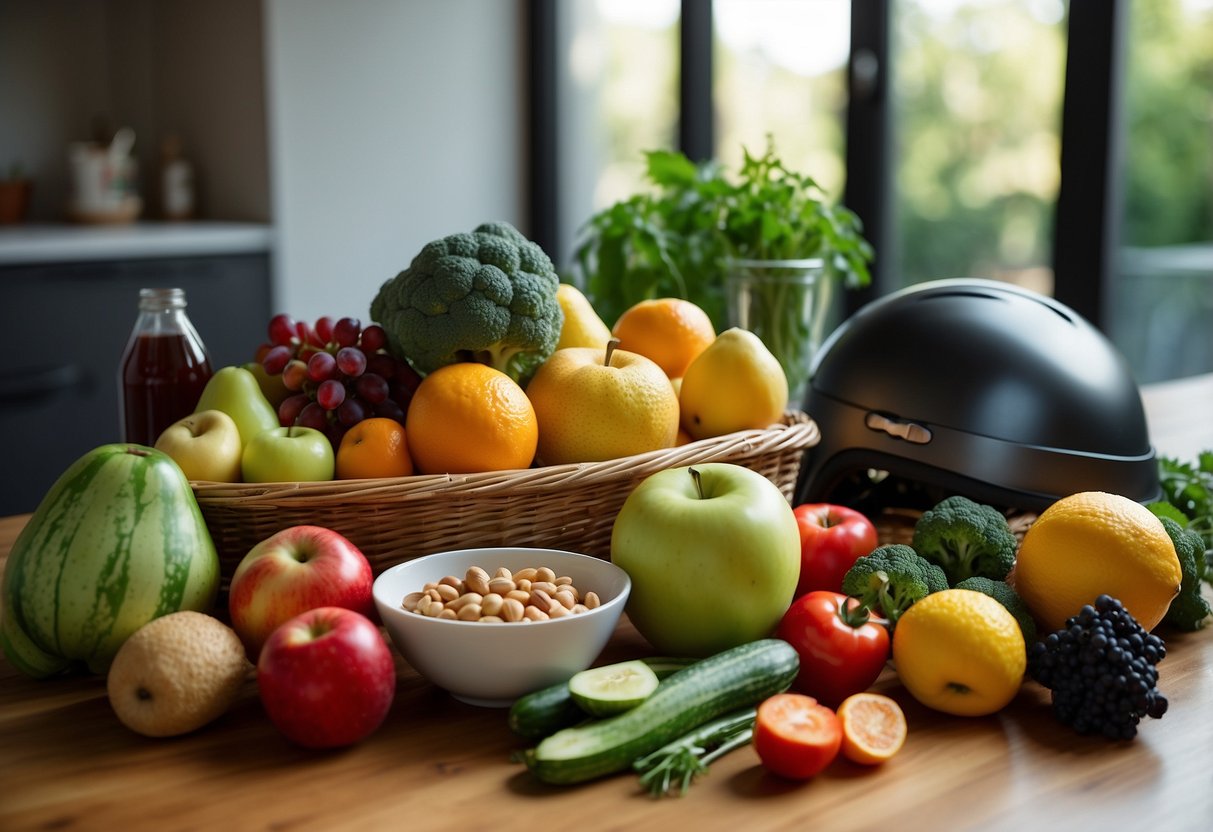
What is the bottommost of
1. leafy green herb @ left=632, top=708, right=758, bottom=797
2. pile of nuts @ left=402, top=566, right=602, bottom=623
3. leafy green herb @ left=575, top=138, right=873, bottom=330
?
leafy green herb @ left=632, top=708, right=758, bottom=797

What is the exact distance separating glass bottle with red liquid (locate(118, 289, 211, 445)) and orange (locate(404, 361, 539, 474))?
0.28m

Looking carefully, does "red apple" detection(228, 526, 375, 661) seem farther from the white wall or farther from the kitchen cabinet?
the white wall

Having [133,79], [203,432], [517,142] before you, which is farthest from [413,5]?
[203,432]

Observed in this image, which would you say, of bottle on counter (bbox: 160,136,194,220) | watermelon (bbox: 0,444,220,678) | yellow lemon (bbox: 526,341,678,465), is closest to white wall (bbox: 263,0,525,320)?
bottle on counter (bbox: 160,136,194,220)

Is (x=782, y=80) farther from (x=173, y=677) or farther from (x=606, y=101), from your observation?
(x=173, y=677)

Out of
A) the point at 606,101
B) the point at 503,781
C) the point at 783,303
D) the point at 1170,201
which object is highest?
the point at 606,101

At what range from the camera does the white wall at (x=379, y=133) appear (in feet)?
9.93

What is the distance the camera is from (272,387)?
112cm

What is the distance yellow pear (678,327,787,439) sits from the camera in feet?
3.60

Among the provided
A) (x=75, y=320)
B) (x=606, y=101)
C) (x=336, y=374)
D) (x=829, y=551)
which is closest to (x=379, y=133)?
(x=606, y=101)

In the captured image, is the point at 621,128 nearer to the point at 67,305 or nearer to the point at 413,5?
the point at 413,5

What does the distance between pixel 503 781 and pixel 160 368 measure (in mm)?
627

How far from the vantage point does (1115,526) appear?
87 centimetres

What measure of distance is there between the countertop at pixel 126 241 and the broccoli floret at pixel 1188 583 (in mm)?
2394
